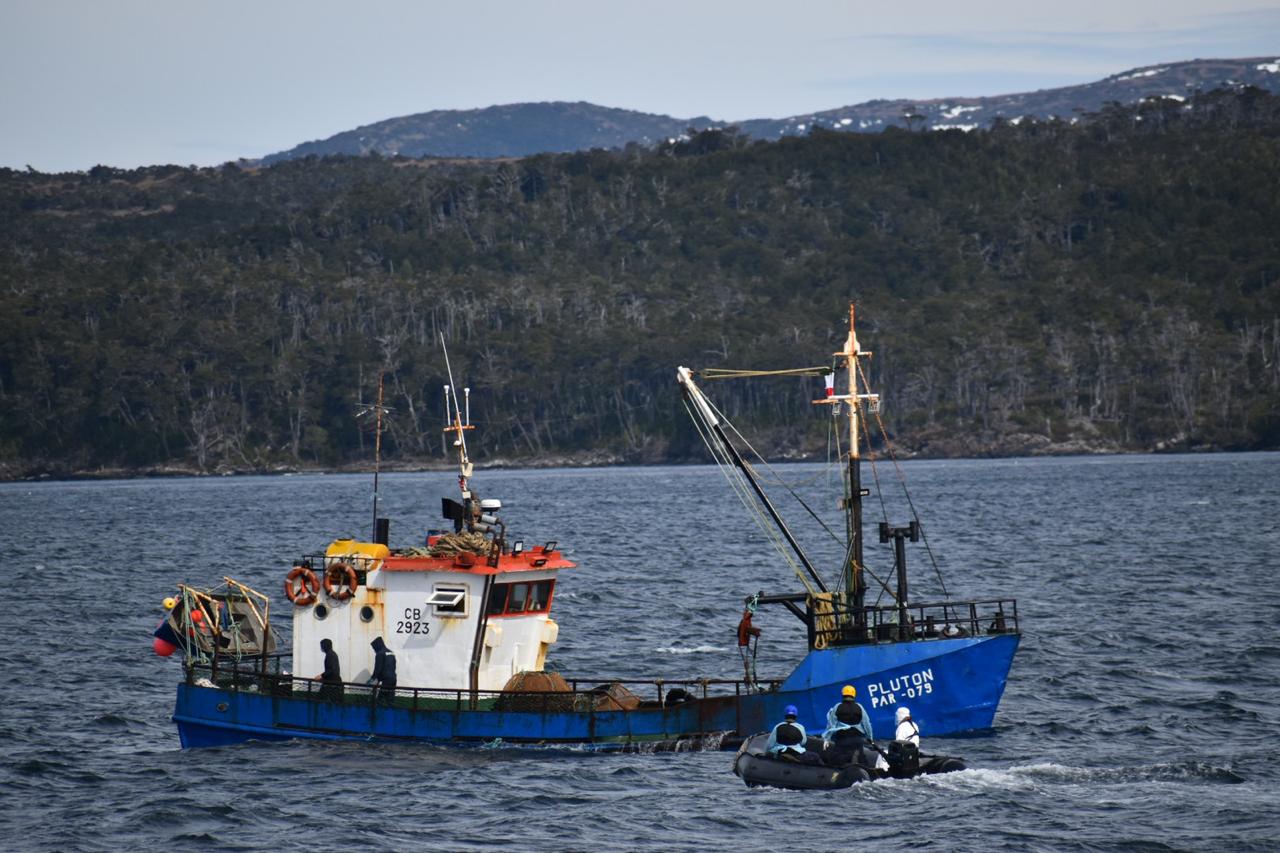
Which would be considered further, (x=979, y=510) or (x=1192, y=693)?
(x=979, y=510)

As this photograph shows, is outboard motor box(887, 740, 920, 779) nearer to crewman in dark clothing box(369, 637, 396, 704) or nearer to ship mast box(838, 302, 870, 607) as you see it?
ship mast box(838, 302, 870, 607)

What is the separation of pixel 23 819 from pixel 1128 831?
19262 millimetres

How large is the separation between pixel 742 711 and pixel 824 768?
334cm

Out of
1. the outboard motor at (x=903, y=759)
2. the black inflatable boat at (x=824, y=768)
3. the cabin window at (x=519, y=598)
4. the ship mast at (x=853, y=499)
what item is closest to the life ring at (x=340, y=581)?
the cabin window at (x=519, y=598)

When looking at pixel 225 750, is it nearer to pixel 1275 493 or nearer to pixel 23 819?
pixel 23 819

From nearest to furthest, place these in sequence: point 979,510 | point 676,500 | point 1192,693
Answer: point 1192,693, point 979,510, point 676,500

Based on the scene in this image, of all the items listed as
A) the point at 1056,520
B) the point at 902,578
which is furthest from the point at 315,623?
the point at 1056,520

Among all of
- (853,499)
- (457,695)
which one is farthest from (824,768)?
(457,695)

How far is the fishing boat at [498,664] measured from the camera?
33875 millimetres

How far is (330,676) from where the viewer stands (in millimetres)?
35000

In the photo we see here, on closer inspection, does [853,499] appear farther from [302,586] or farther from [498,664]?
[302,586]

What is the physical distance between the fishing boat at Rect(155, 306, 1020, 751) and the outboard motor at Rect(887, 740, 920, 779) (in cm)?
235

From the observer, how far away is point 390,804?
3098 cm

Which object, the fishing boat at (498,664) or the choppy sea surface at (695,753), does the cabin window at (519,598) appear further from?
the choppy sea surface at (695,753)
